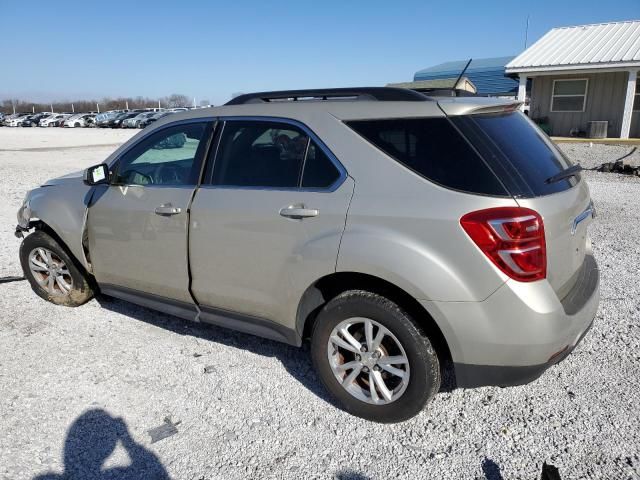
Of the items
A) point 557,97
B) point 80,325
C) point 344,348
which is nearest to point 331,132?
point 344,348

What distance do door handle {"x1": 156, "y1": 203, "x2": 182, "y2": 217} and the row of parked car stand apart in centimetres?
4033

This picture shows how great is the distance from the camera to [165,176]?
3.74 meters

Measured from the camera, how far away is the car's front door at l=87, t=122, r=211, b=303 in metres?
3.47

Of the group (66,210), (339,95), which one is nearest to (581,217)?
(339,95)

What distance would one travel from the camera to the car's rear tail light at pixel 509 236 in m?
2.38

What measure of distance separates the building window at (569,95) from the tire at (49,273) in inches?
785

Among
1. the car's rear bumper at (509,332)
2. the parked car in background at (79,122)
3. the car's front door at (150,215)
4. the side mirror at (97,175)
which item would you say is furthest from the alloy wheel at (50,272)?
the parked car in background at (79,122)

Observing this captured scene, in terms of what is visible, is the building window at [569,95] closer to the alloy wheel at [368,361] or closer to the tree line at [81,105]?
the alloy wheel at [368,361]

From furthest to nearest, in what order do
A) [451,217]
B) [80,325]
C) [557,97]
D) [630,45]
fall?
[557,97] < [630,45] < [80,325] < [451,217]

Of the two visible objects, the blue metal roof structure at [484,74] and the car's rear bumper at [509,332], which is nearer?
the car's rear bumper at [509,332]

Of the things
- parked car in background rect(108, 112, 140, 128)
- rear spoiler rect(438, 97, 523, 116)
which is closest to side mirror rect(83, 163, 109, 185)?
rear spoiler rect(438, 97, 523, 116)

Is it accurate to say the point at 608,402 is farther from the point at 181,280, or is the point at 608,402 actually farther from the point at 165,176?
the point at 165,176

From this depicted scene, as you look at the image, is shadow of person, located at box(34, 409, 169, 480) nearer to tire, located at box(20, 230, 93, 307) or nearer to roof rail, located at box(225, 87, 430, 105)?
tire, located at box(20, 230, 93, 307)

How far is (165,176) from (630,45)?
20554mm
